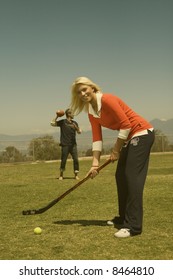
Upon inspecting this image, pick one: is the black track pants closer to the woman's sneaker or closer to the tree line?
the woman's sneaker

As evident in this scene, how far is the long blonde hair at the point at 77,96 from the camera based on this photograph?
5.11 meters

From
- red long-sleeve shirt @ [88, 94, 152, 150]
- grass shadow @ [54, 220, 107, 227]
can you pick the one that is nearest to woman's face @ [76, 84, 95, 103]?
red long-sleeve shirt @ [88, 94, 152, 150]

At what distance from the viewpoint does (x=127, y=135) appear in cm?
500

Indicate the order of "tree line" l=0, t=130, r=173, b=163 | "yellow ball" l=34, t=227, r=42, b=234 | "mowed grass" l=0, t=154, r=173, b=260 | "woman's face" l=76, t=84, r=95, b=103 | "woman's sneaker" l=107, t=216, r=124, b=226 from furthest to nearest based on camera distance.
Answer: "tree line" l=0, t=130, r=173, b=163, "woman's sneaker" l=107, t=216, r=124, b=226, "yellow ball" l=34, t=227, r=42, b=234, "woman's face" l=76, t=84, r=95, b=103, "mowed grass" l=0, t=154, r=173, b=260

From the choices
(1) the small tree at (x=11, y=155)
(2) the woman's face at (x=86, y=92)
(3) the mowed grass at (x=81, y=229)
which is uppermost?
(2) the woman's face at (x=86, y=92)

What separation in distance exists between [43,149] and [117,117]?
22881 millimetres

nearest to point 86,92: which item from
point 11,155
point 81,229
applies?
point 81,229

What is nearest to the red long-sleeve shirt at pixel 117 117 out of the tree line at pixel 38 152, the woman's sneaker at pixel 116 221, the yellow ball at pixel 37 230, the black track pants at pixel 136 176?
the black track pants at pixel 136 176

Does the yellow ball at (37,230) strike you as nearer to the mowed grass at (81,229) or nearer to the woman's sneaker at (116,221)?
the mowed grass at (81,229)

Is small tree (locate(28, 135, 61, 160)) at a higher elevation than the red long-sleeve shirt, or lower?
lower

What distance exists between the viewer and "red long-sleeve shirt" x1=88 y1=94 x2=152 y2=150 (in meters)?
4.96

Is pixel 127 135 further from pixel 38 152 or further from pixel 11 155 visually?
pixel 11 155
